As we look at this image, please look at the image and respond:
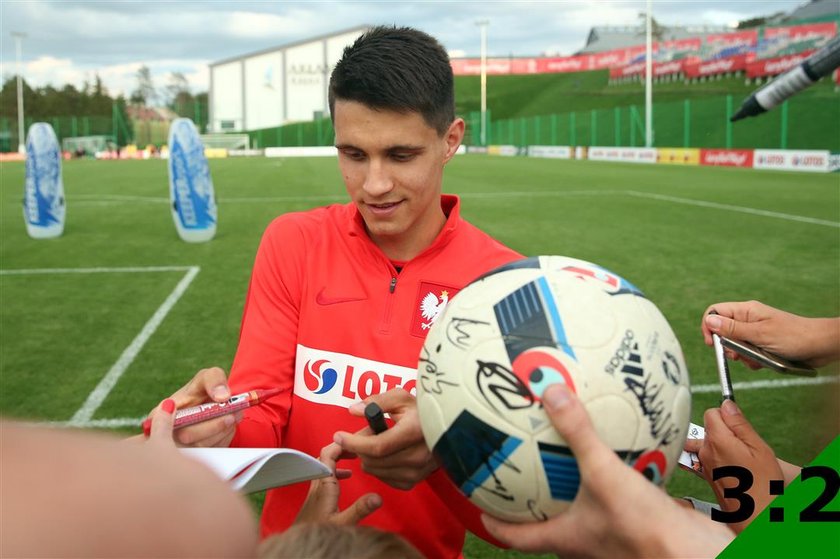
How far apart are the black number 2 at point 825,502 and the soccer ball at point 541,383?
37cm

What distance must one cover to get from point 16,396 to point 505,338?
15.9ft

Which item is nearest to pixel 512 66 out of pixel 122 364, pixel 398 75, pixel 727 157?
pixel 727 157

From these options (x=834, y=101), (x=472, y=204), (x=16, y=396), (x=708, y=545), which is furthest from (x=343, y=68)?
(x=834, y=101)

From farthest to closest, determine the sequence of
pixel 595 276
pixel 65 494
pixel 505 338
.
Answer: pixel 595 276 → pixel 505 338 → pixel 65 494

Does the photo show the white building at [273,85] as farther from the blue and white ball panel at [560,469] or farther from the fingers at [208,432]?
the blue and white ball panel at [560,469]

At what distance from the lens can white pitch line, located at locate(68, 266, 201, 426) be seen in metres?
4.95

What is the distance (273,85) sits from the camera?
66375 millimetres

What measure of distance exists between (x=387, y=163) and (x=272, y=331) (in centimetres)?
62

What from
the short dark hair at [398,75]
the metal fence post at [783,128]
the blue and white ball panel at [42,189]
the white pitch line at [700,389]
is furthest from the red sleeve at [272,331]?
the metal fence post at [783,128]

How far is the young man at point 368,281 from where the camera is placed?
2309 millimetres

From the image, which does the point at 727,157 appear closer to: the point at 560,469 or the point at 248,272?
the point at 248,272

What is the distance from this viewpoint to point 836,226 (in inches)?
480

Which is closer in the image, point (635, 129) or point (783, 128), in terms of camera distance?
point (783, 128)

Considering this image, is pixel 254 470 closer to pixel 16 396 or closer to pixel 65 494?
pixel 65 494
